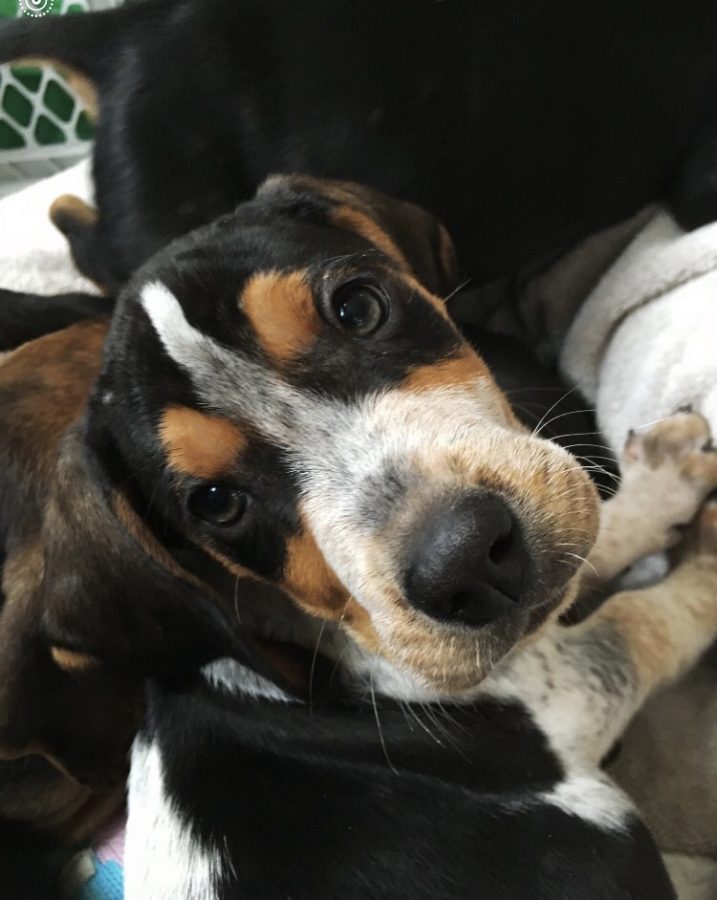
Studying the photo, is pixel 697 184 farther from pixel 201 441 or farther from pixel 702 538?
pixel 201 441

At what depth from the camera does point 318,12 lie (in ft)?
9.71

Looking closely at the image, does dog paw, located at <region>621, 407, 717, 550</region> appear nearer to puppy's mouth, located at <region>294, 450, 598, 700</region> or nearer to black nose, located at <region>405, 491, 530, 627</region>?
puppy's mouth, located at <region>294, 450, 598, 700</region>

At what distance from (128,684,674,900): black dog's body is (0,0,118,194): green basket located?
3001 millimetres

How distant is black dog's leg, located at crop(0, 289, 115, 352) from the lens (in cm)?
293

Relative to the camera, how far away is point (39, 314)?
9.74 ft

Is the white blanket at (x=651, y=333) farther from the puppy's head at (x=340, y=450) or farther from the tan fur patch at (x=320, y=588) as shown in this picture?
the tan fur patch at (x=320, y=588)

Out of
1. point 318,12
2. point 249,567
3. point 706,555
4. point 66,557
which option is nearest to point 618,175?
point 318,12

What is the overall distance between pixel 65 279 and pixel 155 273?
1762 millimetres

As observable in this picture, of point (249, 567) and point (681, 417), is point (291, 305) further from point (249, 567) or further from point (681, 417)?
point (681, 417)

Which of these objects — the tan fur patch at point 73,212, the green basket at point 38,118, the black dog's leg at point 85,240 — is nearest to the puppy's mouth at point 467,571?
the black dog's leg at point 85,240

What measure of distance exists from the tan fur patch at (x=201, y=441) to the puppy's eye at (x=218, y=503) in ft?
0.16

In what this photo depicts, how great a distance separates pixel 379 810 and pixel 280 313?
1096mm

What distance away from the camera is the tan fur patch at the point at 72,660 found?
2189 millimetres

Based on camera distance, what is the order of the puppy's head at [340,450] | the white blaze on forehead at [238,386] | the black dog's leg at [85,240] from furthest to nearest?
1. the black dog's leg at [85,240]
2. the white blaze on forehead at [238,386]
3. the puppy's head at [340,450]
